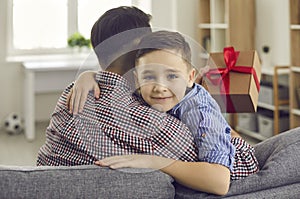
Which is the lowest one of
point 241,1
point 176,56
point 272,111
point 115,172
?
point 272,111

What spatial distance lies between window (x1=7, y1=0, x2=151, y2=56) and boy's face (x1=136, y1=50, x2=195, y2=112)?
4602 mm

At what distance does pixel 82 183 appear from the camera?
1061 mm

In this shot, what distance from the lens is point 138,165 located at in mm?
1126

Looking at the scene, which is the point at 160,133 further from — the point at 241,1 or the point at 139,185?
the point at 241,1

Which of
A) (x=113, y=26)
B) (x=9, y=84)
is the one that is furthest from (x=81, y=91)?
(x=9, y=84)

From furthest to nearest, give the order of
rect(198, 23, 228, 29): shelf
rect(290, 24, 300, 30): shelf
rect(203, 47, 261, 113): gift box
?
1. rect(198, 23, 228, 29): shelf
2. rect(290, 24, 300, 30): shelf
3. rect(203, 47, 261, 113): gift box

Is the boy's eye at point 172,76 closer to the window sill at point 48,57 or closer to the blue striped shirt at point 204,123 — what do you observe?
the blue striped shirt at point 204,123

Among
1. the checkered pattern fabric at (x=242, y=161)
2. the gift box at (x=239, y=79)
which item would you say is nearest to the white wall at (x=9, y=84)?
the gift box at (x=239, y=79)

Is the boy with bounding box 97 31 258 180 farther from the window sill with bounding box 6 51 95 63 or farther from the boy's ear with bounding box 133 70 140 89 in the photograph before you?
the window sill with bounding box 6 51 95 63

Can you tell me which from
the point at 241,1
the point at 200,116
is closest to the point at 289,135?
the point at 200,116


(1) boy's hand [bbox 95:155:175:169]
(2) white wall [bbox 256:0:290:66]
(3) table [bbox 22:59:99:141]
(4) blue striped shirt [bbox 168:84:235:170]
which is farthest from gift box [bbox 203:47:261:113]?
(3) table [bbox 22:59:99:141]

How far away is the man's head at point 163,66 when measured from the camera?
104 cm

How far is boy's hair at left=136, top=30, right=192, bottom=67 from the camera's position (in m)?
1.06

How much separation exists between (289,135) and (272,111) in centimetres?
320
